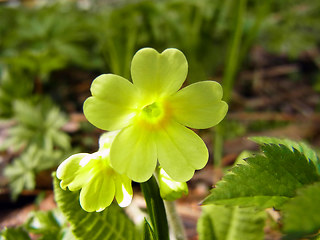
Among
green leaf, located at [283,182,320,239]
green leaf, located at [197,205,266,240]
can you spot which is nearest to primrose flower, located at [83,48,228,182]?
green leaf, located at [283,182,320,239]

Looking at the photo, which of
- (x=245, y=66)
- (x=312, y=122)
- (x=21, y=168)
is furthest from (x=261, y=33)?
(x=21, y=168)

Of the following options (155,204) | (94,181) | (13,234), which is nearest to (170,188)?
(155,204)

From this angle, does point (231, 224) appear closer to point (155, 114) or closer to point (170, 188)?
point (170, 188)

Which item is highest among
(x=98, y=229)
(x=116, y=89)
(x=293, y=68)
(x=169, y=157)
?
(x=116, y=89)

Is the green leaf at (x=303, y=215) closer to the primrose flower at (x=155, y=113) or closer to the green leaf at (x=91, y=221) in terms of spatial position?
the primrose flower at (x=155, y=113)

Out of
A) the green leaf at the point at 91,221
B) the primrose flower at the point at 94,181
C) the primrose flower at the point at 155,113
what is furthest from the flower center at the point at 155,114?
the green leaf at the point at 91,221

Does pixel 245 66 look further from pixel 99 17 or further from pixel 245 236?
pixel 245 236
